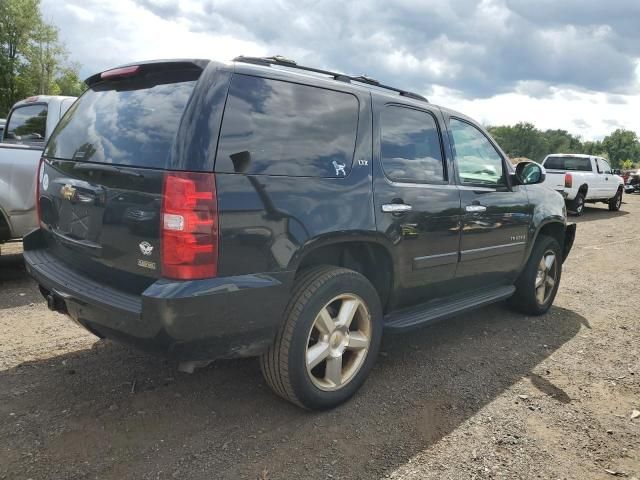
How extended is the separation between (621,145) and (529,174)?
453ft

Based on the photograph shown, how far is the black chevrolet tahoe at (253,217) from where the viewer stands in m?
2.37

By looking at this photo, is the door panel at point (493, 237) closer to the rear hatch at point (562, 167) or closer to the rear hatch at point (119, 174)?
the rear hatch at point (119, 174)

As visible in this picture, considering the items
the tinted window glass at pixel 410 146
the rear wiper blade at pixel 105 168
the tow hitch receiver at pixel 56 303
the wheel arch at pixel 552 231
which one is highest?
the tinted window glass at pixel 410 146

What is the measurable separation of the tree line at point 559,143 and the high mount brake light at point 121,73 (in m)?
104

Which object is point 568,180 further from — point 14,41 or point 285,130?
point 14,41

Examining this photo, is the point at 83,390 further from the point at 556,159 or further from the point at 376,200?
the point at 556,159

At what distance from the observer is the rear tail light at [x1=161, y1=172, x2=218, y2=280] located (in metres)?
2.31

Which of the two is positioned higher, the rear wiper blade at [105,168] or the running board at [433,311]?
the rear wiper blade at [105,168]

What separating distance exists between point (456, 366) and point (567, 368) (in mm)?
867

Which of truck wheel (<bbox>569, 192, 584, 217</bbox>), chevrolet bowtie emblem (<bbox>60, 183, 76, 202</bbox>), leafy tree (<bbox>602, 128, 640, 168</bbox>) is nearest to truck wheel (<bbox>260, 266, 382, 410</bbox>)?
chevrolet bowtie emblem (<bbox>60, 183, 76, 202</bbox>)

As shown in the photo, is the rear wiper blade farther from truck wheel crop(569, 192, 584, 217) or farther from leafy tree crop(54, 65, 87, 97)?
leafy tree crop(54, 65, 87, 97)

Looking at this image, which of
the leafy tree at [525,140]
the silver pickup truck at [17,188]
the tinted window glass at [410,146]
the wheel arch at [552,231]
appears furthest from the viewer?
the leafy tree at [525,140]

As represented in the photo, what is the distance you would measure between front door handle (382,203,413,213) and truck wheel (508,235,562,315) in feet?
6.98

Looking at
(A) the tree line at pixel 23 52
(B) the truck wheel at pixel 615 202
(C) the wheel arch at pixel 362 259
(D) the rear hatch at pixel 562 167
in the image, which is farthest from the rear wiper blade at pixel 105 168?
(A) the tree line at pixel 23 52
